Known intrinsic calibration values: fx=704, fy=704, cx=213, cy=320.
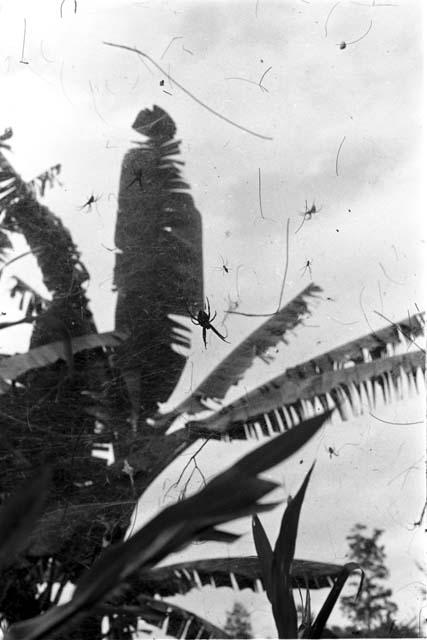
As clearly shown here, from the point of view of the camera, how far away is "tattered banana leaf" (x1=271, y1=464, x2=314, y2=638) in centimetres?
58

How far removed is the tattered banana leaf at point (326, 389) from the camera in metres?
0.82

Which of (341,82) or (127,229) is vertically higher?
(341,82)

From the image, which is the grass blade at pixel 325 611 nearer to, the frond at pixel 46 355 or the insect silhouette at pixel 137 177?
the frond at pixel 46 355

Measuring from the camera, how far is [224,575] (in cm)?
81

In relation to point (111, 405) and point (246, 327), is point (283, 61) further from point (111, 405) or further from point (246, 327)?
point (111, 405)

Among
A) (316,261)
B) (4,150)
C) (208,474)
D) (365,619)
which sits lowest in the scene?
(365,619)

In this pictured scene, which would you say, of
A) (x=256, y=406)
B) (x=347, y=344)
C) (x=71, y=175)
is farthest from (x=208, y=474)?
(x=71, y=175)

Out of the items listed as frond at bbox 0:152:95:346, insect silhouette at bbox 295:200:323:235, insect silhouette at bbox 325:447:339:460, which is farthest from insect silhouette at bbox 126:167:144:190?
insect silhouette at bbox 325:447:339:460

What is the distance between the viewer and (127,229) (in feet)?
2.83

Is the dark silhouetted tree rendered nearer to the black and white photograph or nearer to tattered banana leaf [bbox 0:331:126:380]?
the black and white photograph

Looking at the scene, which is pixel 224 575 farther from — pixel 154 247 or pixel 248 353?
pixel 154 247

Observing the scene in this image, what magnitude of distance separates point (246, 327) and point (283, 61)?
336mm

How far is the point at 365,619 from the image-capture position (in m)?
0.81

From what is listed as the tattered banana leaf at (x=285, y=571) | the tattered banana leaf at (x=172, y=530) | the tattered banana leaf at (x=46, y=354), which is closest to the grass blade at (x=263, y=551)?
the tattered banana leaf at (x=285, y=571)
